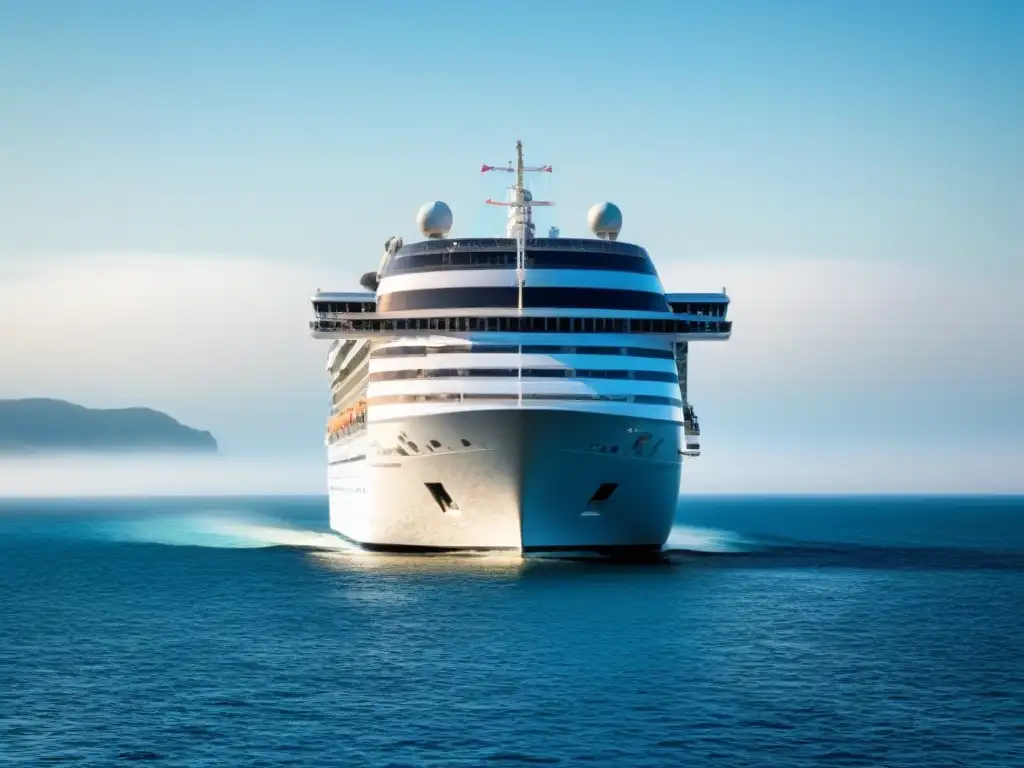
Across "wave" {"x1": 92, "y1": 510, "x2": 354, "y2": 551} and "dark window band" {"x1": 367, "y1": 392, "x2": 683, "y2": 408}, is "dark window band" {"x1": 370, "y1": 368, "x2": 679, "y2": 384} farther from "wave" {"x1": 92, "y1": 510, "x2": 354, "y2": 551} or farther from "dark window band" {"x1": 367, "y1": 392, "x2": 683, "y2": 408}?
"wave" {"x1": 92, "y1": 510, "x2": 354, "y2": 551}

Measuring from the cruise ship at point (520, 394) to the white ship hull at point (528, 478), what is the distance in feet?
0.21

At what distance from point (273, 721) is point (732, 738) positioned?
35.5ft

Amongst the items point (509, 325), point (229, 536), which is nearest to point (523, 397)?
point (509, 325)

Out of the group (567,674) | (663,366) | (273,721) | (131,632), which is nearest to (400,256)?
(663,366)

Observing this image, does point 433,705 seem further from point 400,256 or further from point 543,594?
point 400,256

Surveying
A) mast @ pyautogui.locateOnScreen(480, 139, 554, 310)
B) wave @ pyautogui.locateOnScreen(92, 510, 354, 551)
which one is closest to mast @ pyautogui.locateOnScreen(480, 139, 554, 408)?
mast @ pyautogui.locateOnScreen(480, 139, 554, 310)

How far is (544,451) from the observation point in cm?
5850

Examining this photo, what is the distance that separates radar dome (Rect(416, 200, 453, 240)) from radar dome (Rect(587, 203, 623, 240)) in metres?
8.13

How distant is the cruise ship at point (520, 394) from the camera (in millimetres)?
59281

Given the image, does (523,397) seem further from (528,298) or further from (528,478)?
(528,298)

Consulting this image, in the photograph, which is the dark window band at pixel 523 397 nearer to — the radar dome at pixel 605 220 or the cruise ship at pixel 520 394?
the cruise ship at pixel 520 394

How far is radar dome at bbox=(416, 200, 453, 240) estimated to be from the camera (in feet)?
249

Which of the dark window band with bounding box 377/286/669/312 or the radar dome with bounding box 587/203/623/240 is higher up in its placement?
the radar dome with bounding box 587/203/623/240

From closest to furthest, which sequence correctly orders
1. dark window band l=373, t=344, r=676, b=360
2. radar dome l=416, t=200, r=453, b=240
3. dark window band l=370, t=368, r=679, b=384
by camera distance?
dark window band l=370, t=368, r=679, b=384 < dark window band l=373, t=344, r=676, b=360 < radar dome l=416, t=200, r=453, b=240
